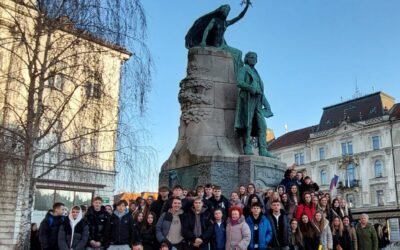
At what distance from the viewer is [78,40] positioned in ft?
33.7

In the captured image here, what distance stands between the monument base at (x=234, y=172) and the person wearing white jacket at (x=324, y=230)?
1.35 meters

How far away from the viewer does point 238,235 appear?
709cm

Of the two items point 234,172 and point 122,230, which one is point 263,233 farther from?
point 234,172

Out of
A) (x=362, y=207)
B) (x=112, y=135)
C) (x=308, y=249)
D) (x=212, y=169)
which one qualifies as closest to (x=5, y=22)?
(x=112, y=135)

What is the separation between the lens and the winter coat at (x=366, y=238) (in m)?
9.85

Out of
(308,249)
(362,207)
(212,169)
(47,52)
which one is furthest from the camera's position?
(362,207)

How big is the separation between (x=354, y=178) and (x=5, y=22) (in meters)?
51.4

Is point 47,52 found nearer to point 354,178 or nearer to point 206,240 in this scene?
point 206,240

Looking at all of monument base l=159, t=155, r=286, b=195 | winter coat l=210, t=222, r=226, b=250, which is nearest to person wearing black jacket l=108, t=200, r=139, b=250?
winter coat l=210, t=222, r=226, b=250

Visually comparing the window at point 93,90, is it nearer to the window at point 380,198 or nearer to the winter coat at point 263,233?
the winter coat at point 263,233

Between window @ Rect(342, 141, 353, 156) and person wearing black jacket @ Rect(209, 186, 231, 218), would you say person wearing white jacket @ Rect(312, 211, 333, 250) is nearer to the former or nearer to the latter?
person wearing black jacket @ Rect(209, 186, 231, 218)

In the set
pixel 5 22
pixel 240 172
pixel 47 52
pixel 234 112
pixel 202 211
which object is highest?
pixel 5 22

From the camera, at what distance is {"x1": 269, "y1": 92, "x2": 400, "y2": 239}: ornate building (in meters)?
51.8

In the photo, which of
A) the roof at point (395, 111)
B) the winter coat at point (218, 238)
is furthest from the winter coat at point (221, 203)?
the roof at point (395, 111)
